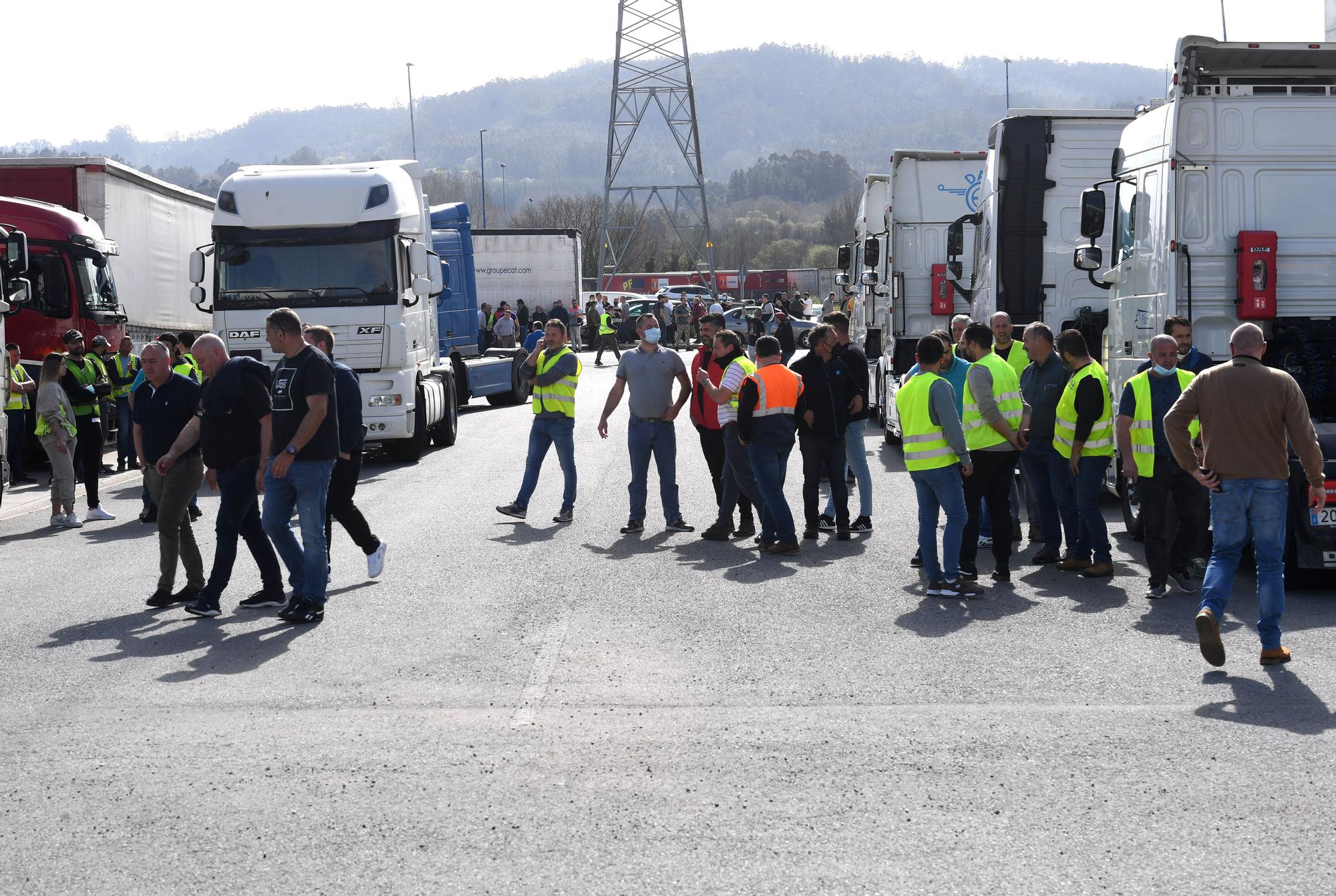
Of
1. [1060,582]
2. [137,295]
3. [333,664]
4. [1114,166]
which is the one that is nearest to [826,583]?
[1060,582]

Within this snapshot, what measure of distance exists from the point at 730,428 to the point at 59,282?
35.7 feet

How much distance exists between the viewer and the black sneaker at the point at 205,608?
9.26m

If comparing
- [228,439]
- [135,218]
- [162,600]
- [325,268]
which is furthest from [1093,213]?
[135,218]

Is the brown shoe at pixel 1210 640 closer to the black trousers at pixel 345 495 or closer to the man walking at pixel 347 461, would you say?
the man walking at pixel 347 461

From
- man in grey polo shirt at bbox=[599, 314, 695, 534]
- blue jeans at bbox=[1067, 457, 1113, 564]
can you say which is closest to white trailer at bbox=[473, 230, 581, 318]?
man in grey polo shirt at bbox=[599, 314, 695, 534]

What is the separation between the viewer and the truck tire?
18922mm

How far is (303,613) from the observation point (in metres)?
8.98

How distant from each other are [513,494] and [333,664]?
751 centimetres

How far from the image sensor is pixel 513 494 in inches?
603

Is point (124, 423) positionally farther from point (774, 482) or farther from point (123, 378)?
point (774, 482)

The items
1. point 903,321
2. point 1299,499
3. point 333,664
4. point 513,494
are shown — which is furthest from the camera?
point 903,321

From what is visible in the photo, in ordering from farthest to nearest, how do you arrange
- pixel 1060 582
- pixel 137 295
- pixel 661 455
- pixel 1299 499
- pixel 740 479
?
pixel 137 295 < pixel 661 455 < pixel 740 479 < pixel 1060 582 < pixel 1299 499

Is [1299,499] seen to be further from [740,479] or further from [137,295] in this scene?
[137,295]

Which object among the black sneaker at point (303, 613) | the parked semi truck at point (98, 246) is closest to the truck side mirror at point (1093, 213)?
the black sneaker at point (303, 613)
